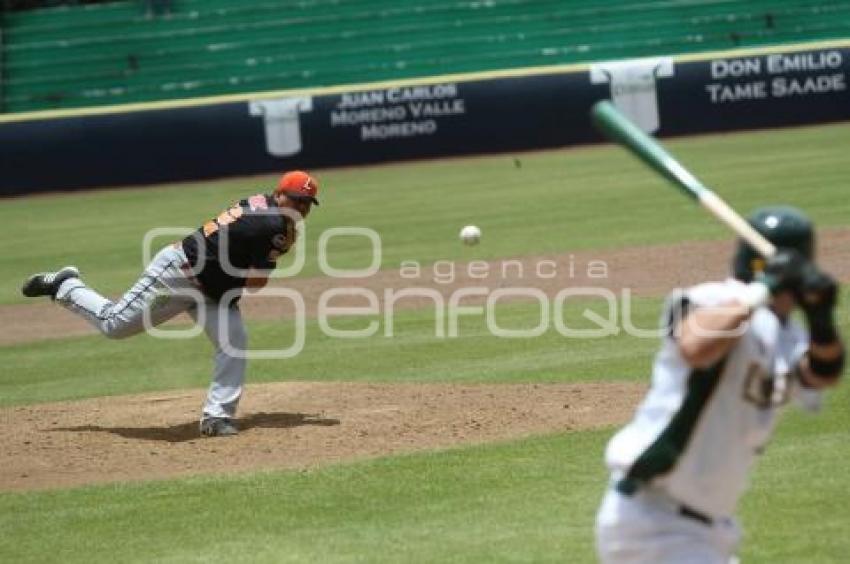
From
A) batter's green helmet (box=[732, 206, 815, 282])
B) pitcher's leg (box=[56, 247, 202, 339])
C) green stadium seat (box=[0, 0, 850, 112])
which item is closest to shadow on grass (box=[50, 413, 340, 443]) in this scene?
pitcher's leg (box=[56, 247, 202, 339])

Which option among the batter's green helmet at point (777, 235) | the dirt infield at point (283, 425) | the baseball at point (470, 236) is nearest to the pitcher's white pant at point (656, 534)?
the batter's green helmet at point (777, 235)

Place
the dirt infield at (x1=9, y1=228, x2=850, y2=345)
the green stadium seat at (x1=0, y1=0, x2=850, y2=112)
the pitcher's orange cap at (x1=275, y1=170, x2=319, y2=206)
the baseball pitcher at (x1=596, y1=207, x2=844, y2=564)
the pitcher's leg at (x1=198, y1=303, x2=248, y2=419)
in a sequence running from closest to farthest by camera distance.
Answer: the baseball pitcher at (x1=596, y1=207, x2=844, y2=564) → the pitcher's orange cap at (x1=275, y1=170, x2=319, y2=206) → the pitcher's leg at (x1=198, y1=303, x2=248, y2=419) → the dirt infield at (x1=9, y1=228, x2=850, y2=345) → the green stadium seat at (x1=0, y1=0, x2=850, y2=112)

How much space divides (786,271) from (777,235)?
0.36 metres

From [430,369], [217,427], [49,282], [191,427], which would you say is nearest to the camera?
[217,427]

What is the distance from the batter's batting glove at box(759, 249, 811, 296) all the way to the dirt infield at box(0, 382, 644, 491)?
5145 mm

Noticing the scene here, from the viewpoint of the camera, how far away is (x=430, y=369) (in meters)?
12.1

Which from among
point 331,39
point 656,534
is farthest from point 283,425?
point 331,39

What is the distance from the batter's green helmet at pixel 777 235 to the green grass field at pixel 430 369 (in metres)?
2.41

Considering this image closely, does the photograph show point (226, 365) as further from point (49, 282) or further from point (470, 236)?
point (470, 236)

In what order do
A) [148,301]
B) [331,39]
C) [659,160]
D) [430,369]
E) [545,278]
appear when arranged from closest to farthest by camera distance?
[659,160] < [148,301] < [430,369] < [545,278] < [331,39]

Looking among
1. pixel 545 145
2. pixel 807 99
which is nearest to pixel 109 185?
pixel 545 145

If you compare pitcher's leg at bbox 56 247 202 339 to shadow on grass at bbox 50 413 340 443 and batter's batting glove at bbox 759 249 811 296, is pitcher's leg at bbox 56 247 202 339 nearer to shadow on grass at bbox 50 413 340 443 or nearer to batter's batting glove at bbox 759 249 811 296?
shadow on grass at bbox 50 413 340 443

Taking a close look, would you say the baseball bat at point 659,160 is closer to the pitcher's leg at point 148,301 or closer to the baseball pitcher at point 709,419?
the baseball pitcher at point 709,419

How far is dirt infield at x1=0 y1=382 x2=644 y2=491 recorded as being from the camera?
9.38 meters
